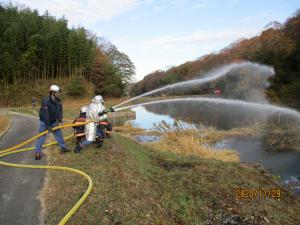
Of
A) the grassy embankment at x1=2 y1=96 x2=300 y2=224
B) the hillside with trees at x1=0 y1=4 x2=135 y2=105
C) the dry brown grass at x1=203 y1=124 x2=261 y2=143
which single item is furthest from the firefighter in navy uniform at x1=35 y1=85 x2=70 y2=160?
the hillside with trees at x1=0 y1=4 x2=135 y2=105

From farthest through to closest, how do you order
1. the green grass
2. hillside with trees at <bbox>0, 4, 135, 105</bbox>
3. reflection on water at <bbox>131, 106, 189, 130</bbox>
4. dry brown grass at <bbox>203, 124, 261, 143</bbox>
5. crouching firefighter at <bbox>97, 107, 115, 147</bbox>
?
hillside with trees at <bbox>0, 4, 135, 105</bbox>, reflection on water at <bbox>131, 106, 189, 130</bbox>, dry brown grass at <bbox>203, 124, 261, 143</bbox>, crouching firefighter at <bbox>97, 107, 115, 147</bbox>, the green grass

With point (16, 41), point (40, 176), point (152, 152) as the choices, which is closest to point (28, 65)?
point (16, 41)

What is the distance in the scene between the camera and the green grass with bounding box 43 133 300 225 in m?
6.30

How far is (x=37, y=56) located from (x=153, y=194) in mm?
43747

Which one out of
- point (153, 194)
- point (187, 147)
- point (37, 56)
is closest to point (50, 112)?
point (153, 194)

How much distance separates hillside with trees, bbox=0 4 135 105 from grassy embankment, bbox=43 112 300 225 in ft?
122

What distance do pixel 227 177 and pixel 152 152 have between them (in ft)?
13.9

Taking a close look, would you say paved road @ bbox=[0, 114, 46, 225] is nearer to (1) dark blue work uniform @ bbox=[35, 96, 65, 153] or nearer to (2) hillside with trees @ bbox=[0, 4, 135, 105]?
(1) dark blue work uniform @ bbox=[35, 96, 65, 153]

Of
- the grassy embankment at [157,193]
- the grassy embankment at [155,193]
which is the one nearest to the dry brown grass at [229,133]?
the grassy embankment at [157,193]

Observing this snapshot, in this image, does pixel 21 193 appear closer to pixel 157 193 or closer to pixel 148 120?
pixel 157 193

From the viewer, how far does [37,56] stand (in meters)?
46.0

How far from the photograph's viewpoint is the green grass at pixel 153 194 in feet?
20.7

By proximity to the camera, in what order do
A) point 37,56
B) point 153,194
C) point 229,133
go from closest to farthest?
point 153,194 < point 229,133 < point 37,56

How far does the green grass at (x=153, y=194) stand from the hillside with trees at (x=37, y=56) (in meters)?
37.1
